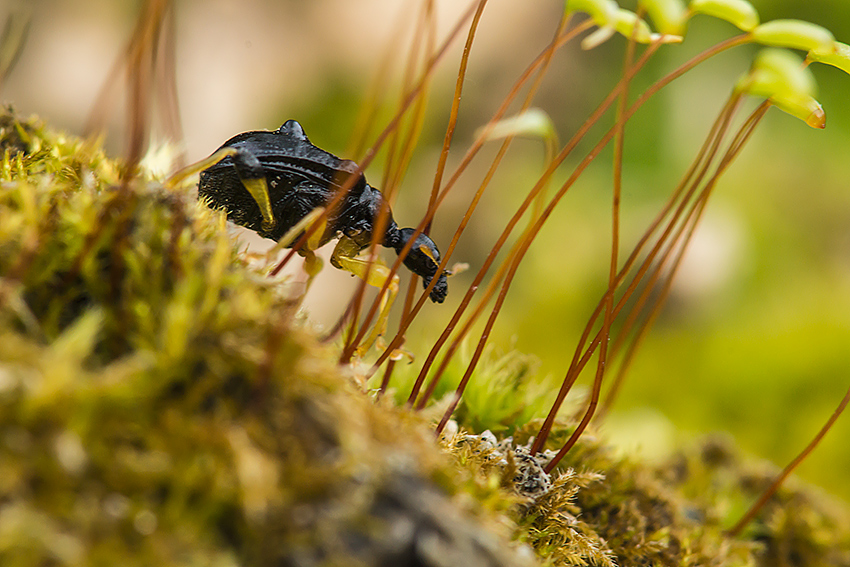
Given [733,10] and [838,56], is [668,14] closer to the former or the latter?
[733,10]

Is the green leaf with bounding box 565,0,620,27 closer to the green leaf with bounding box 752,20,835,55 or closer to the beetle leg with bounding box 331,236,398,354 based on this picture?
the green leaf with bounding box 752,20,835,55

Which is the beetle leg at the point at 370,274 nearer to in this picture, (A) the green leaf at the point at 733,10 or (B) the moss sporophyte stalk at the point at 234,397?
(B) the moss sporophyte stalk at the point at 234,397

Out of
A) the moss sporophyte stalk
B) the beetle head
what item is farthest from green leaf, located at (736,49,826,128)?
the beetle head

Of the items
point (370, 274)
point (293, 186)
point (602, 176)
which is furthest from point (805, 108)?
point (602, 176)

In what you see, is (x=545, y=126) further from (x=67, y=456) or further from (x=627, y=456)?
(x=627, y=456)

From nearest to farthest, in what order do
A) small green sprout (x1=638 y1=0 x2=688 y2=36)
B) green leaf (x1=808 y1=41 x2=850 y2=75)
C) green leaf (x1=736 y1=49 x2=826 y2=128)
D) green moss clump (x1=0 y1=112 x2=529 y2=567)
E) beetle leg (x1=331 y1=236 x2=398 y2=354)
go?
green moss clump (x1=0 y1=112 x2=529 y2=567) < green leaf (x1=736 y1=49 x2=826 y2=128) < small green sprout (x1=638 y1=0 x2=688 y2=36) < green leaf (x1=808 y1=41 x2=850 y2=75) < beetle leg (x1=331 y1=236 x2=398 y2=354)
